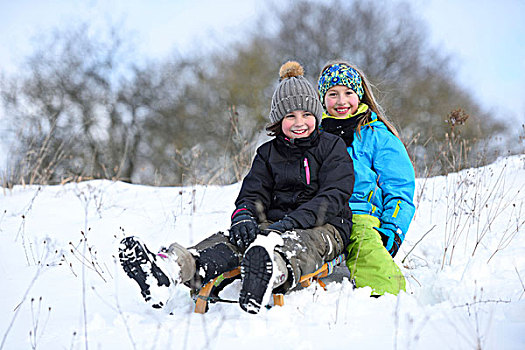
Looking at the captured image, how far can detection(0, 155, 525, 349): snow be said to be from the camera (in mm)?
1478

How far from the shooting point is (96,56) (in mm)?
16062

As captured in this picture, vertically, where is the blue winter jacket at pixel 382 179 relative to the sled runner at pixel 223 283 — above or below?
above

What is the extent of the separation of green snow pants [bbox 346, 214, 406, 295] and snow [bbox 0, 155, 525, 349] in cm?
9

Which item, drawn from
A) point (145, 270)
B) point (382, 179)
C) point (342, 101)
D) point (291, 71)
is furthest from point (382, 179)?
point (145, 270)

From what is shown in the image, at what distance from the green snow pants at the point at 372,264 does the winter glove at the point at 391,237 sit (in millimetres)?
165

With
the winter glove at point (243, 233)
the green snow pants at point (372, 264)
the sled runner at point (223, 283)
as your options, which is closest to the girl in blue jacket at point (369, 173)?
the green snow pants at point (372, 264)

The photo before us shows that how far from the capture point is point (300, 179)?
248cm

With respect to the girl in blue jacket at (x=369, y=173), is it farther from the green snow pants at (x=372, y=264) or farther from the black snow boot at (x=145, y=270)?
the black snow boot at (x=145, y=270)

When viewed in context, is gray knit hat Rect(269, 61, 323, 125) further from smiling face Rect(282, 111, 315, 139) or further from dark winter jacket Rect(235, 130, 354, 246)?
dark winter jacket Rect(235, 130, 354, 246)

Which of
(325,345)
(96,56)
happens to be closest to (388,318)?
(325,345)

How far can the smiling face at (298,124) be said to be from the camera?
2.56m

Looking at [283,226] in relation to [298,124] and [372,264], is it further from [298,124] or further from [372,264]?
[298,124]

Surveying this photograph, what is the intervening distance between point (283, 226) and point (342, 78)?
58.7 inches

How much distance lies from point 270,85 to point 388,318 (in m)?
13.6
